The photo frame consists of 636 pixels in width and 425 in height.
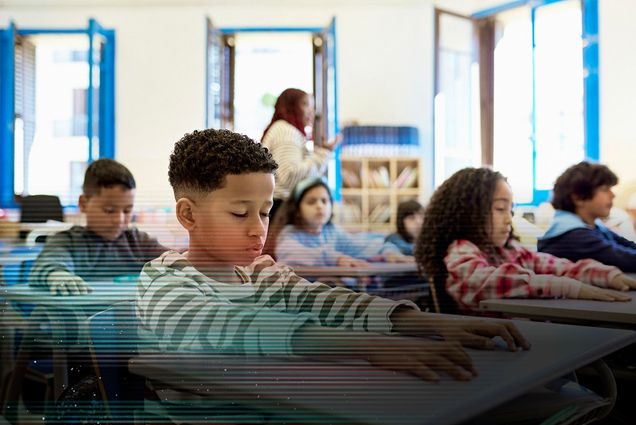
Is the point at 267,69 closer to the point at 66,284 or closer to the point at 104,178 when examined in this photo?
the point at 104,178

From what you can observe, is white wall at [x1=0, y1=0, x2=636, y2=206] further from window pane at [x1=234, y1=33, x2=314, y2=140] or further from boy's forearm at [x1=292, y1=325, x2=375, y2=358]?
boy's forearm at [x1=292, y1=325, x2=375, y2=358]

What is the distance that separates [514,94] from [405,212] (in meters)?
0.23

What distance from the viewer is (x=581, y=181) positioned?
73 centimetres

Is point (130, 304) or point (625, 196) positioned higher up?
point (625, 196)

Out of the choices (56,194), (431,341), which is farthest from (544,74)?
(56,194)

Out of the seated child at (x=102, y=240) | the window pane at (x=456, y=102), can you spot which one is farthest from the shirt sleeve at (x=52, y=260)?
the window pane at (x=456, y=102)

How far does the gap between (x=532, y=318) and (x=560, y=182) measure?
22cm

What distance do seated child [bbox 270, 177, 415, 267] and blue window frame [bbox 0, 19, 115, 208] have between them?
0.25m

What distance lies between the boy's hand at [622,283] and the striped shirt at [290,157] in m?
0.39

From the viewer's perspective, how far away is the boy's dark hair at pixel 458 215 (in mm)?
677

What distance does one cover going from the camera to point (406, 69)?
91cm

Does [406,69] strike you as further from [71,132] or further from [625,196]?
[71,132]

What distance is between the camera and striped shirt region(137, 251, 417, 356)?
466 millimetres

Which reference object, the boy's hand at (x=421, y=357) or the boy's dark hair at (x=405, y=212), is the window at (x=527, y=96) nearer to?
the boy's dark hair at (x=405, y=212)
